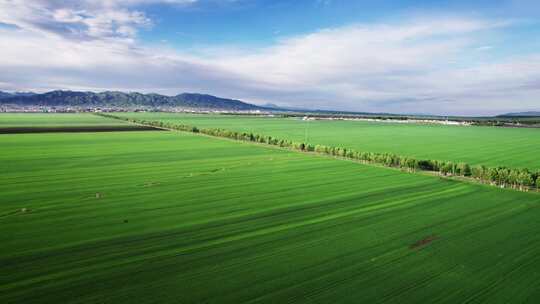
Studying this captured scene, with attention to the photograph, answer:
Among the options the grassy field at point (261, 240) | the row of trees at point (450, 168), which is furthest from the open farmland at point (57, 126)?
the grassy field at point (261, 240)

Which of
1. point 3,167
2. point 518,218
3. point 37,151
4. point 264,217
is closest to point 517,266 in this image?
point 518,218

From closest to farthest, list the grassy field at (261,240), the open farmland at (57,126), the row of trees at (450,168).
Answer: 1. the grassy field at (261,240)
2. the row of trees at (450,168)
3. the open farmland at (57,126)

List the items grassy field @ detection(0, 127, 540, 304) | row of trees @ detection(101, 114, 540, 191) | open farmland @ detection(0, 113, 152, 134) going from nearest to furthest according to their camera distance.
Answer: grassy field @ detection(0, 127, 540, 304) → row of trees @ detection(101, 114, 540, 191) → open farmland @ detection(0, 113, 152, 134)

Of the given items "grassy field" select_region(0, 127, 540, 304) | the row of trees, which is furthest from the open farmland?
"grassy field" select_region(0, 127, 540, 304)

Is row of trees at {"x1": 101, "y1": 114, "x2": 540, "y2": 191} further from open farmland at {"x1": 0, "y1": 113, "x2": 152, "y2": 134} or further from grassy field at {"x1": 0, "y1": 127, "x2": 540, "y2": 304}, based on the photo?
open farmland at {"x1": 0, "y1": 113, "x2": 152, "y2": 134}

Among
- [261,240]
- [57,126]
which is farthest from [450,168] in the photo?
[57,126]

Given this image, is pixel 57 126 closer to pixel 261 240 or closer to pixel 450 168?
pixel 261 240

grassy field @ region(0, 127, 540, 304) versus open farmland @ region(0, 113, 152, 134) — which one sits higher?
open farmland @ region(0, 113, 152, 134)

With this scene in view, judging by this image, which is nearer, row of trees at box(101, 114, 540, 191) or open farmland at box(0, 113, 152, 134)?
row of trees at box(101, 114, 540, 191)

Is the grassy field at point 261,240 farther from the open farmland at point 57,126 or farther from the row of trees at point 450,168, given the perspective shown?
the open farmland at point 57,126
